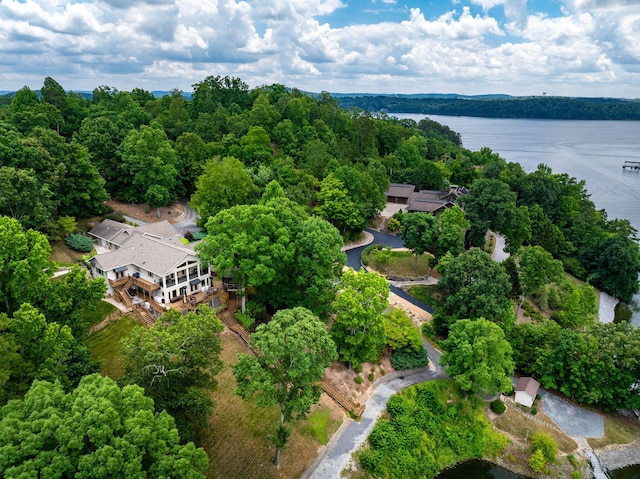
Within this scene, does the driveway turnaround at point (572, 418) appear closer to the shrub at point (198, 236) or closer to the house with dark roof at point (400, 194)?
the shrub at point (198, 236)

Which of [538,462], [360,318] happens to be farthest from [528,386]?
[360,318]

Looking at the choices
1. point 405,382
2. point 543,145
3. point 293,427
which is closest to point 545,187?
point 405,382

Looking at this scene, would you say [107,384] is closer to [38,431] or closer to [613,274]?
[38,431]

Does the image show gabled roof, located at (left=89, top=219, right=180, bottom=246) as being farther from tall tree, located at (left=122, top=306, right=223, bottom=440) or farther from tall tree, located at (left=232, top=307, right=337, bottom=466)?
tall tree, located at (left=232, top=307, right=337, bottom=466)

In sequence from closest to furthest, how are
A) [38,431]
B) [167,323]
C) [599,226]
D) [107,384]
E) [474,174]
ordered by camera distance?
[38,431] → [107,384] → [167,323] → [599,226] → [474,174]

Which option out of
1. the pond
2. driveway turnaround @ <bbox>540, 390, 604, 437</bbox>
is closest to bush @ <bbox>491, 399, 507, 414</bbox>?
driveway turnaround @ <bbox>540, 390, 604, 437</bbox>
